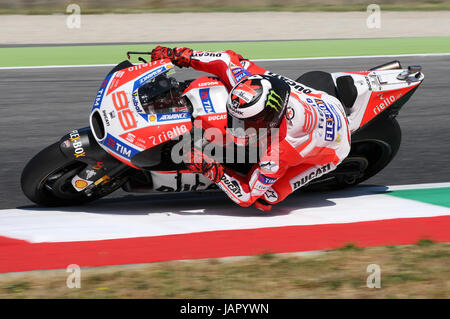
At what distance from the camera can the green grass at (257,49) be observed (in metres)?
11.6

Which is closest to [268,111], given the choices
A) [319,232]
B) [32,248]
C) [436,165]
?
[319,232]

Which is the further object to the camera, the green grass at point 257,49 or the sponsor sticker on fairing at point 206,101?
the green grass at point 257,49

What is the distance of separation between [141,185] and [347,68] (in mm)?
6504

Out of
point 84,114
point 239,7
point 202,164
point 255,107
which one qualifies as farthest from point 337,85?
point 239,7

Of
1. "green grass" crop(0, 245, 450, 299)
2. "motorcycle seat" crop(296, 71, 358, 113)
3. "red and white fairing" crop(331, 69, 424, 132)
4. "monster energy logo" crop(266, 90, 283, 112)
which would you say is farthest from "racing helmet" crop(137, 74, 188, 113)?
"red and white fairing" crop(331, 69, 424, 132)

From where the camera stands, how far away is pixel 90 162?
4984mm

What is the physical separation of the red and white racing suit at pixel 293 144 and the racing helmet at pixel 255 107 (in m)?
0.19

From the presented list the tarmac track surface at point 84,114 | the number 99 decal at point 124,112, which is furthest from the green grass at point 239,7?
the number 99 decal at point 124,112

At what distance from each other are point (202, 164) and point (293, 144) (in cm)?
68

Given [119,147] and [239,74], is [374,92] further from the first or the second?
[119,147]

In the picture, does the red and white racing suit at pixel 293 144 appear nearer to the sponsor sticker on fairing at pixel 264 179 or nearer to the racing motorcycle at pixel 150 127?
the sponsor sticker on fairing at pixel 264 179

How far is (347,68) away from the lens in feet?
35.9
